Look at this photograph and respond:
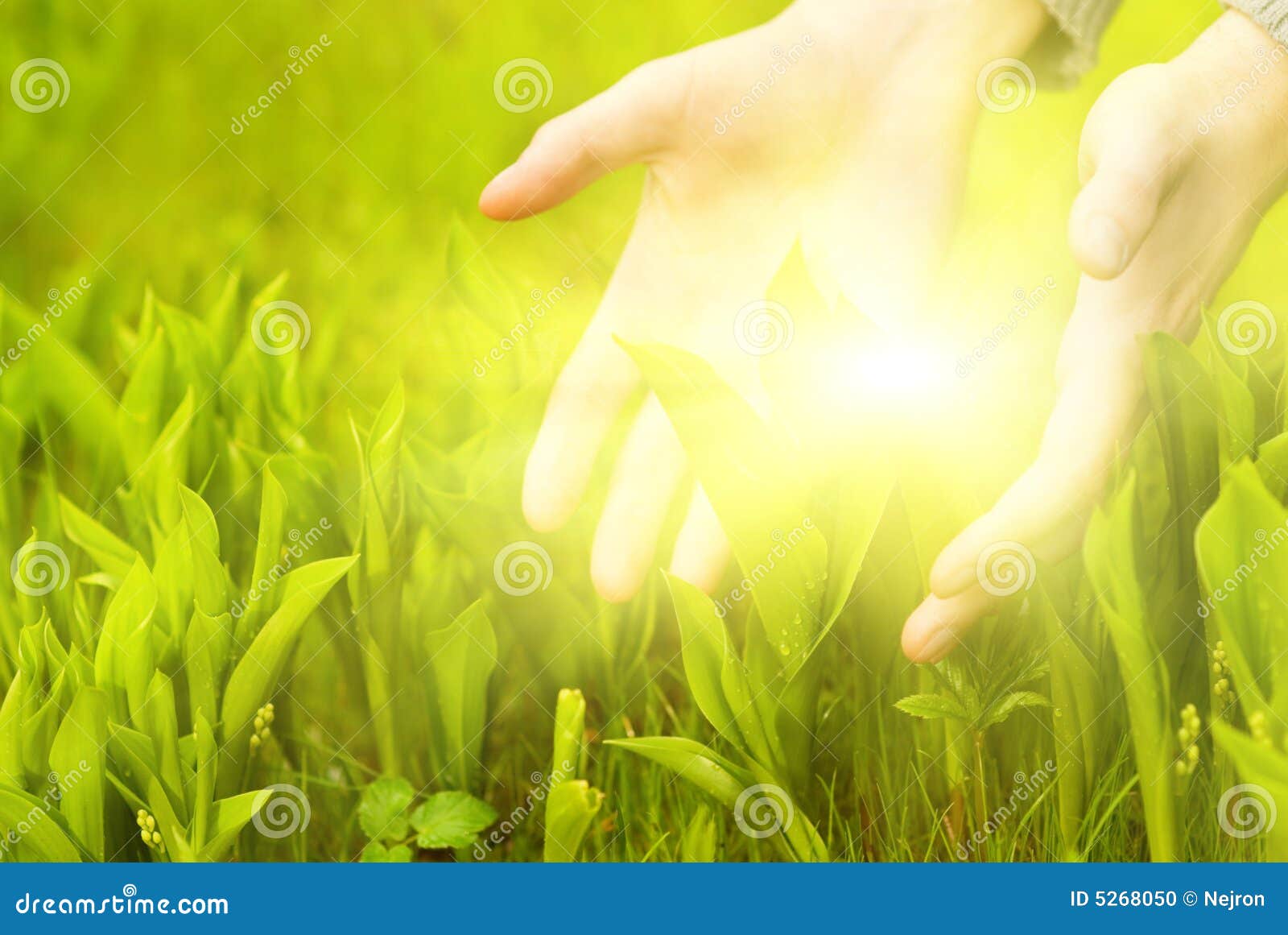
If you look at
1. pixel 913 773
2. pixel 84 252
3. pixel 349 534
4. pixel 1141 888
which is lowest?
pixel 1141 888

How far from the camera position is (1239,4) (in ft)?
3.43

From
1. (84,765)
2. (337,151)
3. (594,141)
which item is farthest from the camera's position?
(337,151)

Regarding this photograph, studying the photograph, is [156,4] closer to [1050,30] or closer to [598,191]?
[598,191]

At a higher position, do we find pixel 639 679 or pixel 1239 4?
pixel 1239 4

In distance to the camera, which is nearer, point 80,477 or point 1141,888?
point 1141,888

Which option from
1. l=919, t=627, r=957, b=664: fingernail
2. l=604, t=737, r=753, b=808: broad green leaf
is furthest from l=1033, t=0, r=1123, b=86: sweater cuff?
l=604, t=737, r=753, b=808: broad green leaf

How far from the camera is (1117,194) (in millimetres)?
917

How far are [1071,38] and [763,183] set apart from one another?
0.38 metres

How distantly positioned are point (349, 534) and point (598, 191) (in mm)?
474

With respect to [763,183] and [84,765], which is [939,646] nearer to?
[763,183]

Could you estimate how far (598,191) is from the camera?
1101 millimetres

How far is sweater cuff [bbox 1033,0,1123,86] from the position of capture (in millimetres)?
1088

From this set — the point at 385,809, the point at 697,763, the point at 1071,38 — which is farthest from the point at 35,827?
the point at 1071,38

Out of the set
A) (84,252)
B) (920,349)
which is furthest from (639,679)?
(84,252)
